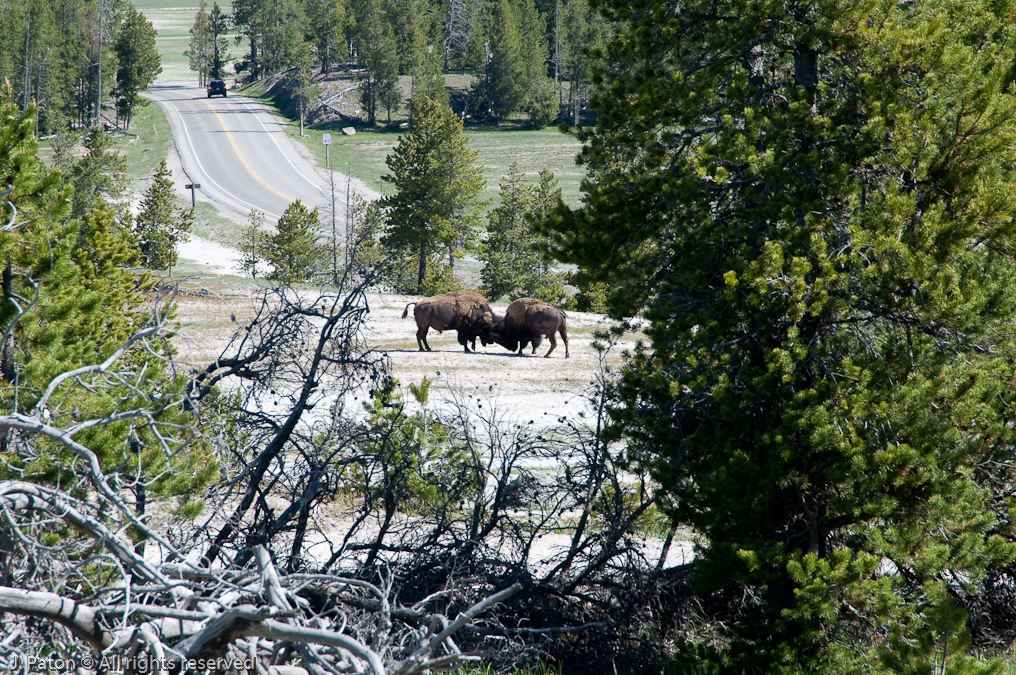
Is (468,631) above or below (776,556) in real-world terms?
below

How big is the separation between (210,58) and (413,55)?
1838 inches

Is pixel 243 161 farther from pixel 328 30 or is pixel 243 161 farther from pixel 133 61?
pixel 328 30

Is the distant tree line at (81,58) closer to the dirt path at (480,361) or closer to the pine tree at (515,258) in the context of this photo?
the pine tree at (515,258)

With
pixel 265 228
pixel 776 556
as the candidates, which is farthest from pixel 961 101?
pixel 265 228

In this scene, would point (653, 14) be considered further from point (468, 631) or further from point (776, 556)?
point (468, 631)

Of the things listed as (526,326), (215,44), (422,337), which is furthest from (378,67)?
(526,326)

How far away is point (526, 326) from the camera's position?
25.6 m

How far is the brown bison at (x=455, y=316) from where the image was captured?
25438mm

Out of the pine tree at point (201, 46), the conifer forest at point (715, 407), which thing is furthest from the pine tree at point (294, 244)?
the pine tree at point (201, 46)

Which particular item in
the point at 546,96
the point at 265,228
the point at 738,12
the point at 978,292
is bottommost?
the point at 265,228

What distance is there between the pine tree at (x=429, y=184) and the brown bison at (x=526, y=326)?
14.2 meters

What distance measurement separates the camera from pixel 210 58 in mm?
118625

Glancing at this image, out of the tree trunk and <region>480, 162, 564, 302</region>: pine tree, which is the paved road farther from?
<region>480, 162, 564, 302</region>: pine tree

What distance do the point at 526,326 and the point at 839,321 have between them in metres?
19.1
